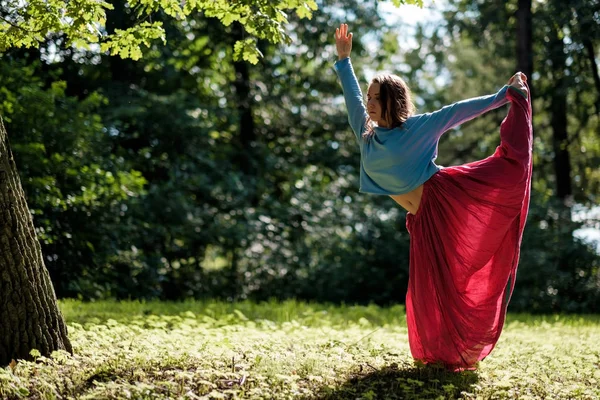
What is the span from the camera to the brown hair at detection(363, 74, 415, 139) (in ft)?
15.6

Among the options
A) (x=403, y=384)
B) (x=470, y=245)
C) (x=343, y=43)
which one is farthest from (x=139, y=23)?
(x=403, y=384)

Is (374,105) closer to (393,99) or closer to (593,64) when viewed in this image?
(393,99)

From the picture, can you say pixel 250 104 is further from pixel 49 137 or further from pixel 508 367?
pixel 508 367

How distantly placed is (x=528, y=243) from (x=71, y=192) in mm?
7251

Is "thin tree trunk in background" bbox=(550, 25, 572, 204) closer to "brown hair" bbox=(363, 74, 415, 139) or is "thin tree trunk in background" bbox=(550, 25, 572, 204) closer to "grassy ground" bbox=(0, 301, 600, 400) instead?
"grassy ground" bbox=(0, 301, 600, 400)

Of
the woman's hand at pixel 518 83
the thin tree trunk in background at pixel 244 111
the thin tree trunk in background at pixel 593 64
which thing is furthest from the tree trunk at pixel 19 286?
the thin tree trunk in background at pixel 593 64

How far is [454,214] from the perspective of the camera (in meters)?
4.88

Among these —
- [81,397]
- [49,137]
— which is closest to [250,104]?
[49,137]

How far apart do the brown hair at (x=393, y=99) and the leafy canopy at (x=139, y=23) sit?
0.77 metres

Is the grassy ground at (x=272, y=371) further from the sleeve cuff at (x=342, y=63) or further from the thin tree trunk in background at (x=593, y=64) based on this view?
the thin tree trunk in background at (x=593, y=64)

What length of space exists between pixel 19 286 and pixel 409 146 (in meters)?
2.68

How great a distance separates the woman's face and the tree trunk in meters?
2.41

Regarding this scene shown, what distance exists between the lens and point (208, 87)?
55.4 feet

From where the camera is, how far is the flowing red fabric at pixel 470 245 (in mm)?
4844
